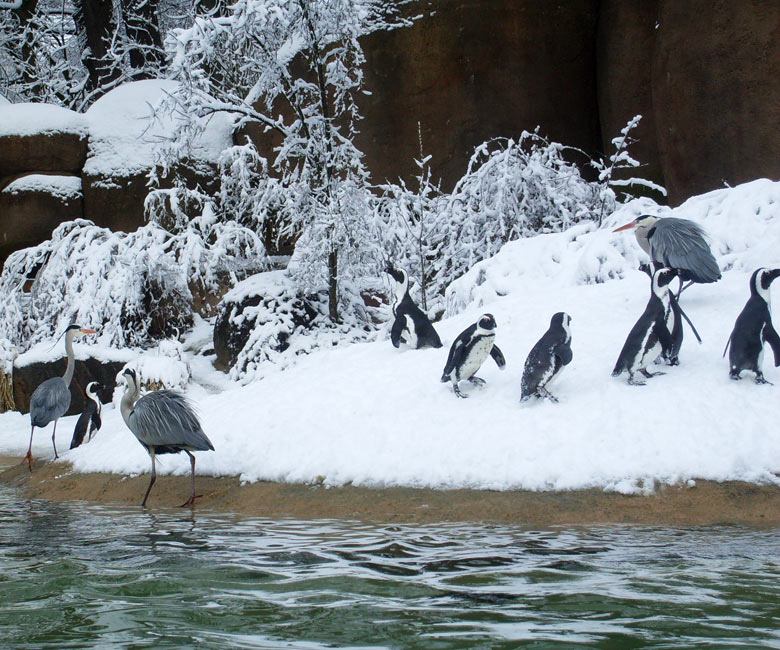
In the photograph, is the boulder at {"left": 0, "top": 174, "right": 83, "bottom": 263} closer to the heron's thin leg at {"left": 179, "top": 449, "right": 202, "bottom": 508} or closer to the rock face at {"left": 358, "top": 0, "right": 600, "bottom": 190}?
the rock face at {"left": 358, "top": 0, "right": 600, "bottom": 190}

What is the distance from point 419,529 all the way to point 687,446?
1980 millimetres

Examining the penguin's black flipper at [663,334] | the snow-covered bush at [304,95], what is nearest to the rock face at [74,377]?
the snow-covered bush at [304,95]

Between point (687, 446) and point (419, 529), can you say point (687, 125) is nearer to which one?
point (687, 446)

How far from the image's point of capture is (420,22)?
47.6 ft

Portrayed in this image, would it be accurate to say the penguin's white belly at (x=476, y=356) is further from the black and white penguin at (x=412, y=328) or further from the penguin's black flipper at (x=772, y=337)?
→ the penguin's black flipper at (x=772, y=337)

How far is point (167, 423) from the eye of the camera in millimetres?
6488

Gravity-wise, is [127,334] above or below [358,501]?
above

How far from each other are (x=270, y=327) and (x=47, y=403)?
3.76 metres

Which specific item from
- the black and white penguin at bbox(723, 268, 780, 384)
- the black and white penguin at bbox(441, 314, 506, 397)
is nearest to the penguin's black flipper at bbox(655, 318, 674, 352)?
the black and white penguin at bbox(723, 268, 780, 384)

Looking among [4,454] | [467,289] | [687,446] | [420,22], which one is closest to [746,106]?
[467,289]

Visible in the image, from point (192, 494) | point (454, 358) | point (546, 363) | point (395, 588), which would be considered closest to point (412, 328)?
point (454, 358)

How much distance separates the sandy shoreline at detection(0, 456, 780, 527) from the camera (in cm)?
481

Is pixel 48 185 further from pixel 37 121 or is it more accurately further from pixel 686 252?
pixel 686 252

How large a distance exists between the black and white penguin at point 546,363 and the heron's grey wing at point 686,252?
4.84 ft
